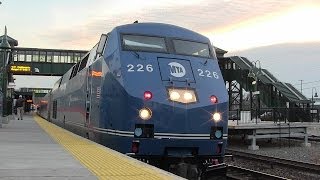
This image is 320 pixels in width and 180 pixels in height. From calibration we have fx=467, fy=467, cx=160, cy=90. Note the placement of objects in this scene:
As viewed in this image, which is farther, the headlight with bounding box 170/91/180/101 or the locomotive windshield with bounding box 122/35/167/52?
the locomotive windshield with bounding box 122/35/167/52

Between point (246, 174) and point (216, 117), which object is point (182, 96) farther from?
point (246, 174)

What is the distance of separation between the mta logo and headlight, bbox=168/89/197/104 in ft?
1.48

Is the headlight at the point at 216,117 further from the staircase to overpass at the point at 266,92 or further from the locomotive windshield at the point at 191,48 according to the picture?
the staircase to overpass at the point at 266,92

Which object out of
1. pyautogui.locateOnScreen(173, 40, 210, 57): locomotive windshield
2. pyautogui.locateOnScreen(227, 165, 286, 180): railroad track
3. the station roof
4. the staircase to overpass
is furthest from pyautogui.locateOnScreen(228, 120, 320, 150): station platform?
the station roof

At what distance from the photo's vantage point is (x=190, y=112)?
9055 millimetres

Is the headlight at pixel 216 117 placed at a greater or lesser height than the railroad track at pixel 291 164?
greater

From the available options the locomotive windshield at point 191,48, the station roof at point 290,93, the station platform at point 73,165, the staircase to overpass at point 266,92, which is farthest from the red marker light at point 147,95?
the station roof at point 290,93

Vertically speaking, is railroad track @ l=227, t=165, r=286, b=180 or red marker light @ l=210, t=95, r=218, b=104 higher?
red marker light @ l=210, t=95, r=218, b=104

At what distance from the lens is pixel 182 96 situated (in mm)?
9188

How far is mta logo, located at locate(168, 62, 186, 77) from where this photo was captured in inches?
377

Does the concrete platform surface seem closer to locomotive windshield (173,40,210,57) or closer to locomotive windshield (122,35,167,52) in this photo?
locomotive windshield (122,35,167,52)

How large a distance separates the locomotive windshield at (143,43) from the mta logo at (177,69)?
1.81 feet

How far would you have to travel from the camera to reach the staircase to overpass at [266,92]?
28180mm

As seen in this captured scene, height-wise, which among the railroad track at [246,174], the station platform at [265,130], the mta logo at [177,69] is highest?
the mta logo at [177,69]
